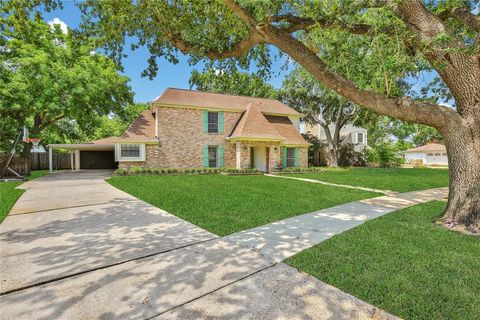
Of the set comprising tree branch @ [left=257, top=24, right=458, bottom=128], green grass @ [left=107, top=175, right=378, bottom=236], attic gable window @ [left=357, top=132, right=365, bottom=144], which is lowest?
green grass @ [left=107, top=175, right=378, bottom=236]

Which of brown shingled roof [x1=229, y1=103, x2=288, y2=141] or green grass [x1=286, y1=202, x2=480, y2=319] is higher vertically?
brown shingled roof [x1=229, y1=103, x2=288, y2=141]

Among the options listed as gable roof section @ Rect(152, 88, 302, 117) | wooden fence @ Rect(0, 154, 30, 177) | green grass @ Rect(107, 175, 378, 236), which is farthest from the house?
green grass @ Rect(107, 175, 378, 236)

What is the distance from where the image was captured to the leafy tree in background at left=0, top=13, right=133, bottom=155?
1338cm

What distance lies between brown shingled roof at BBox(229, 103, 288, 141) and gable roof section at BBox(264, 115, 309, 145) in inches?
64.9

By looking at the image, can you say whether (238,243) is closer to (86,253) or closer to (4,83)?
(86,253)

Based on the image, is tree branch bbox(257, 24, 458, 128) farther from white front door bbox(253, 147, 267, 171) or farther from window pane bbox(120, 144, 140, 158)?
white front door bbox(253, 147, 267, 171)

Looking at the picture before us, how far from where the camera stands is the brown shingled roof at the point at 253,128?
16898 mm

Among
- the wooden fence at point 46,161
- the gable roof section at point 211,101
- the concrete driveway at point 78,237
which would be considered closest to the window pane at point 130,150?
the gable roof section at point 211,101

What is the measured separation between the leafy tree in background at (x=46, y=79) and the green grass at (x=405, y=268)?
14.2 meters

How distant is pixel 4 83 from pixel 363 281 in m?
18.6

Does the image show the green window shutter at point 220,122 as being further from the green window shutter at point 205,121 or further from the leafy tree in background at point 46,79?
the leafy tree in background at point 46,79

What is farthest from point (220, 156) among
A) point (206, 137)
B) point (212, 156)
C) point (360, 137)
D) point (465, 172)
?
point (360, 137)

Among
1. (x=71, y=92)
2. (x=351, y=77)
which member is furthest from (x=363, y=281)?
(x=71, y=92)

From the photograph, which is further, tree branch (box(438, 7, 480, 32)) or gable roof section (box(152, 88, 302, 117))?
gable roof section (box(152, 88, 302, 117))
